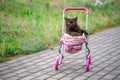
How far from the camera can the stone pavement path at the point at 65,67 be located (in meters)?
6.03

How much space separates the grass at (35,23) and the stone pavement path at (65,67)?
0.60 metres

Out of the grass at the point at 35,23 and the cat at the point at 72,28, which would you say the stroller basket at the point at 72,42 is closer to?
the cat at the point at 72,28

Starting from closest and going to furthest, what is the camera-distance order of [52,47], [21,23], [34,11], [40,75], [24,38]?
[40,75]
[52,47]
[24,38]
[21,23]
[34,11]

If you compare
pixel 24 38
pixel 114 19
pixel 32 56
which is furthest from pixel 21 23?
pixel 114 19

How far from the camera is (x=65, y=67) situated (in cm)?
675

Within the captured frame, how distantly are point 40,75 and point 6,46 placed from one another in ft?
8.07

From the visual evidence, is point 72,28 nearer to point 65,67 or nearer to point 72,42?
point 72,42

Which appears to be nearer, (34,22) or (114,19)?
(34,22)

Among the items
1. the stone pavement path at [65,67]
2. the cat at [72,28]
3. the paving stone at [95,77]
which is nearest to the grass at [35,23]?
the stone pavement path at [65,67]

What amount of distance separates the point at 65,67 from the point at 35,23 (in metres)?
4.85

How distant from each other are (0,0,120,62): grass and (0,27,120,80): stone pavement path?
60 centimetres

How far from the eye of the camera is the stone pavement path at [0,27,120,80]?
603 cm

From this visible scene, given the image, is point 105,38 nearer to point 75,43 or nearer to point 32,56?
point 32,56

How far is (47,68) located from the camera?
263 inches
